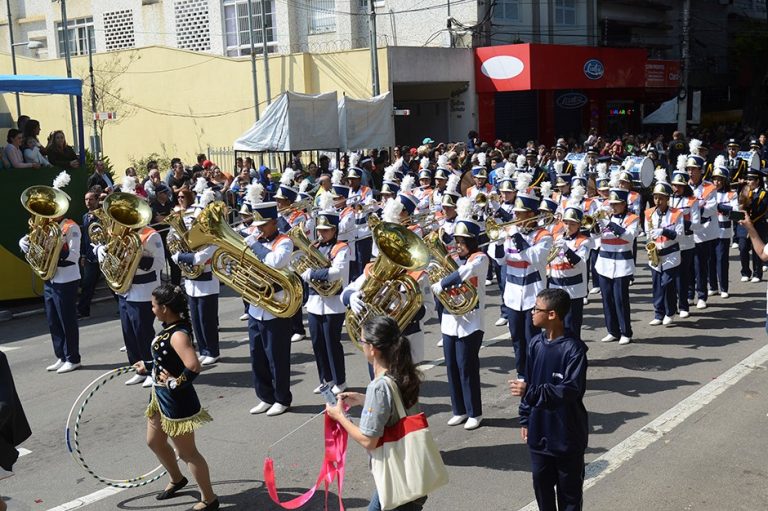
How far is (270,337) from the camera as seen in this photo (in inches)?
344

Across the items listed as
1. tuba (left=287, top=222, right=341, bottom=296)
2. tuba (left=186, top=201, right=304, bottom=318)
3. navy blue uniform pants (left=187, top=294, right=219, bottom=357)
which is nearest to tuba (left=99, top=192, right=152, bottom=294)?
navy blue uniform pants (left=187, top=294, right=219, bottom=357)

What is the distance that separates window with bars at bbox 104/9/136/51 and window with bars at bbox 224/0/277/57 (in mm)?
4416

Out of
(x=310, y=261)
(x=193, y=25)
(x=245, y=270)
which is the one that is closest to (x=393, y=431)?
(x=245, y=270)

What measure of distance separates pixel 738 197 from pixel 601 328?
13.0 ft

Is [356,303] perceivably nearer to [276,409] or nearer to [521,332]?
[276,409]

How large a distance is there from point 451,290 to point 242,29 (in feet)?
81.5

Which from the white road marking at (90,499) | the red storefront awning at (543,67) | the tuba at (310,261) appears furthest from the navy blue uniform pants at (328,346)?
the red storefront awning at (543,67)

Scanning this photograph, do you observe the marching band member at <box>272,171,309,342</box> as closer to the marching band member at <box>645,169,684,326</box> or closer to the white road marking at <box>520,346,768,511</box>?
the marching band member at <box>645,169,684,326</box>

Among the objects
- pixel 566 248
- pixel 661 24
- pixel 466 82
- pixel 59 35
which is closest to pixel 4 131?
pixel 566 248

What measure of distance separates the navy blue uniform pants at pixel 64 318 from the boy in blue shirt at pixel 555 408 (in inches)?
270

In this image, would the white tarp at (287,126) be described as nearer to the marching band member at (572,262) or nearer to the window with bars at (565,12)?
the marching band member at (572,262)

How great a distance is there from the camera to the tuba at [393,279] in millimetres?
7656

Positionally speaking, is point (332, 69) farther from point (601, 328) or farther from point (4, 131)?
point (601, 328)

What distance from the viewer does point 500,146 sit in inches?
888
